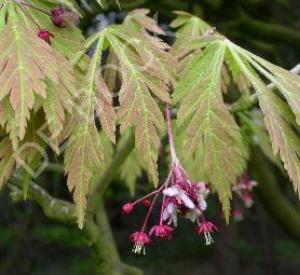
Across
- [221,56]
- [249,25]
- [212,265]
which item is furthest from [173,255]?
[221,56]

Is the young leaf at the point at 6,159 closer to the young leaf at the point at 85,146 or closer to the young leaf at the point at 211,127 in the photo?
the young leaf at the point at 85,146

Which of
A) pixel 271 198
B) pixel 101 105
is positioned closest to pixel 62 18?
pixel 101 105

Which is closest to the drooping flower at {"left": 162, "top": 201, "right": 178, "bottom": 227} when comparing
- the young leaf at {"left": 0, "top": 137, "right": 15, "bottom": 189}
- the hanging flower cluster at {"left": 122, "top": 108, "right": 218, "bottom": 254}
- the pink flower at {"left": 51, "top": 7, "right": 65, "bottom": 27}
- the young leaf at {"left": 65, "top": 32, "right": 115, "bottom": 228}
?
the hanging flower cluster at {"left": 122, "top": 108, "right": 218, "bottom": 254}

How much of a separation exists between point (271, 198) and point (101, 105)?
4.89 ft

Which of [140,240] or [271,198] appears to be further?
[271,198]

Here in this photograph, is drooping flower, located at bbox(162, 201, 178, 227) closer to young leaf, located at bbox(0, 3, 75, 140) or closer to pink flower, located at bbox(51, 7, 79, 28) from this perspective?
young leaf, located at bbox(0, 3, 75, 140)

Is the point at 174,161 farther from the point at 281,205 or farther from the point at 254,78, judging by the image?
the point at 281,205

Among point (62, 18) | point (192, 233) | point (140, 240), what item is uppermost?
point (62, 18)

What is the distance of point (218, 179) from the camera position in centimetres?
73

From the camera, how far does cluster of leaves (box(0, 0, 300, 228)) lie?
0.71m

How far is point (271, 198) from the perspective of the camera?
2137 millimetres

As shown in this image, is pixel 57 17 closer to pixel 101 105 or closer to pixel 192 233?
pixel 101 105

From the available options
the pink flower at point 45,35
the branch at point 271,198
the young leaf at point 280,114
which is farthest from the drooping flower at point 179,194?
the branch at point 271,198

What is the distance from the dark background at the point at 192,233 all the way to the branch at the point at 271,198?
0.02 meters
